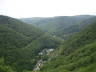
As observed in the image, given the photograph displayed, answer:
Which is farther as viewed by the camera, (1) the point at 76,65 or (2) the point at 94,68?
(1) the point at 76,65

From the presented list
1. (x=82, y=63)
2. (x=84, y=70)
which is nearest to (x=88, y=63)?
(x=82, y=63)

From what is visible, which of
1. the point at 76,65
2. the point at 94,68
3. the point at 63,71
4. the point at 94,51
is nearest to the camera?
the point at 94,68

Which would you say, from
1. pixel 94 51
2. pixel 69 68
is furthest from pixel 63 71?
pixel 94 51

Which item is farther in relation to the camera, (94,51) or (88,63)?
(94,51)

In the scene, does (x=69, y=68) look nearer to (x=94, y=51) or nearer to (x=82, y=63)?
(x=82, y=63)

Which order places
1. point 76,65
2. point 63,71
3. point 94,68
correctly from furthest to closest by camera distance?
point 76,65 < point 63,71 < point 94,68

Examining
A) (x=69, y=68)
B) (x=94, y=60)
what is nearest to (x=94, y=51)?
(x=94, y=60)

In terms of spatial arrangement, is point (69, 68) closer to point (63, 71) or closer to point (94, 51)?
point (63, 71)

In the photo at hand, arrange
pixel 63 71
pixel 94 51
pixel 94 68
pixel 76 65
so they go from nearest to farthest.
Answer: pixel 94 68 → pixel 63 71 → pixel 76 65 → pixel 94 51
